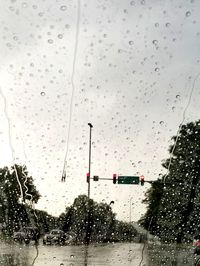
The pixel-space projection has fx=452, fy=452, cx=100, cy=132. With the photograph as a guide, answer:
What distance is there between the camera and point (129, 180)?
13.3 meters

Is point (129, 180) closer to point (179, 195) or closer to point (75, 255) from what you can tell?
point (179, 195)

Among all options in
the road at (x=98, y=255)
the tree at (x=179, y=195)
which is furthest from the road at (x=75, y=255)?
the tree at (x=179, y=195)

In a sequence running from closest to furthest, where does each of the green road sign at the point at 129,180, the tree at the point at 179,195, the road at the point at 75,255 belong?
the road at the point at 75,255, the tree at the point at 179,195, the green road sign at the point at 129,180

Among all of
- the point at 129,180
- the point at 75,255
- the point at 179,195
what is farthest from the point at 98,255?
the point at 129,180

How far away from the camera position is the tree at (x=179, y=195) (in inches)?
428

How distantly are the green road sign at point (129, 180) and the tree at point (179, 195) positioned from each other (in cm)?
51

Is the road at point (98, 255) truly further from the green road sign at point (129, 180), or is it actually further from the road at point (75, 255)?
the green road sign at point (129, 180)

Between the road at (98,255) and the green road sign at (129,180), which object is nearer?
the road at (98,255)

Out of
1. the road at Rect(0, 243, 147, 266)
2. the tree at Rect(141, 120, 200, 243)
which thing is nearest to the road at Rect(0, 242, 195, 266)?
the road at Rect(0, 243, 147, 266)

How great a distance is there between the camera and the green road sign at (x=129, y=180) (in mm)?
12808

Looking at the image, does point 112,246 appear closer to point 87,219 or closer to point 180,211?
point 87,219

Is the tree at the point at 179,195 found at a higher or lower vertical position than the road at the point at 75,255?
higher

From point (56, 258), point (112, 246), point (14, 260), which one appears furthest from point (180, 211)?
point (14, 260)

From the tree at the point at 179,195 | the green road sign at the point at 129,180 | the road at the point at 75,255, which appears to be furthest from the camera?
the green road sign at the point at 129,180
